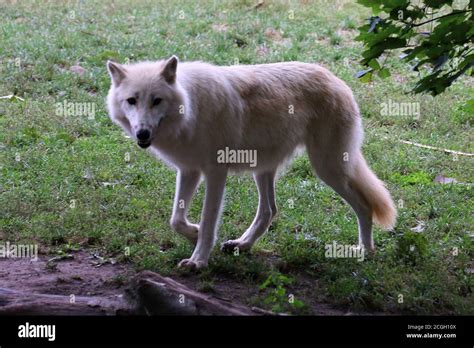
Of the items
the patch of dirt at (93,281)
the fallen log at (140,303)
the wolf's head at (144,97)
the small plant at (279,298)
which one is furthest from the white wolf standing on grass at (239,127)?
the fallen log at (140,303)

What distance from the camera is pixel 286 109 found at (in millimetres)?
6336

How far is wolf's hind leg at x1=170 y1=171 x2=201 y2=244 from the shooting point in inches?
242

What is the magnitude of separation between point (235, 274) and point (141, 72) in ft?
5.79

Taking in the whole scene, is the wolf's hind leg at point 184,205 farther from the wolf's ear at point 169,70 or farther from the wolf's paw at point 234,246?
the wolf's ear at point 169,70

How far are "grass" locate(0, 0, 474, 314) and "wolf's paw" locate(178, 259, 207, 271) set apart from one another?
0.30 feet

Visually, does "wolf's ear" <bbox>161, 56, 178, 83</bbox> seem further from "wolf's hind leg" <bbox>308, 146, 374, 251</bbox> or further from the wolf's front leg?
"wolf's hind leg" <bbox>308, 146, 374, 251</bbox>

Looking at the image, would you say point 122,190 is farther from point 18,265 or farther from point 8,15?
point 8,15

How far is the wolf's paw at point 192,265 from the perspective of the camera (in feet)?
19.2

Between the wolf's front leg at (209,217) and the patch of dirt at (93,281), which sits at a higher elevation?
the wolf's front leg at (209,217)

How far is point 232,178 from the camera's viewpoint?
824 centimetres

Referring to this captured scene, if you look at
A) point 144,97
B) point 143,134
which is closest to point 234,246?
point 143,134

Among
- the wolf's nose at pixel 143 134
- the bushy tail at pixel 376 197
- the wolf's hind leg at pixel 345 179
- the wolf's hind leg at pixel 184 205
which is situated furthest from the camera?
the bushy tail at pixel 376 197

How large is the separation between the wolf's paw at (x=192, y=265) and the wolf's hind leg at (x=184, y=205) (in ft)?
1.14

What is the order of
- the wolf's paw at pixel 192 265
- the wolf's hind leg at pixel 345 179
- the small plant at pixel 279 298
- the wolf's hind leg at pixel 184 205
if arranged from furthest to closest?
the wolf's hind leg at pixel 345 179
the wolf's hind leg at pixel 184 205
the wolf's paw at pixel 192 265
the small plant at pixel 279 298
